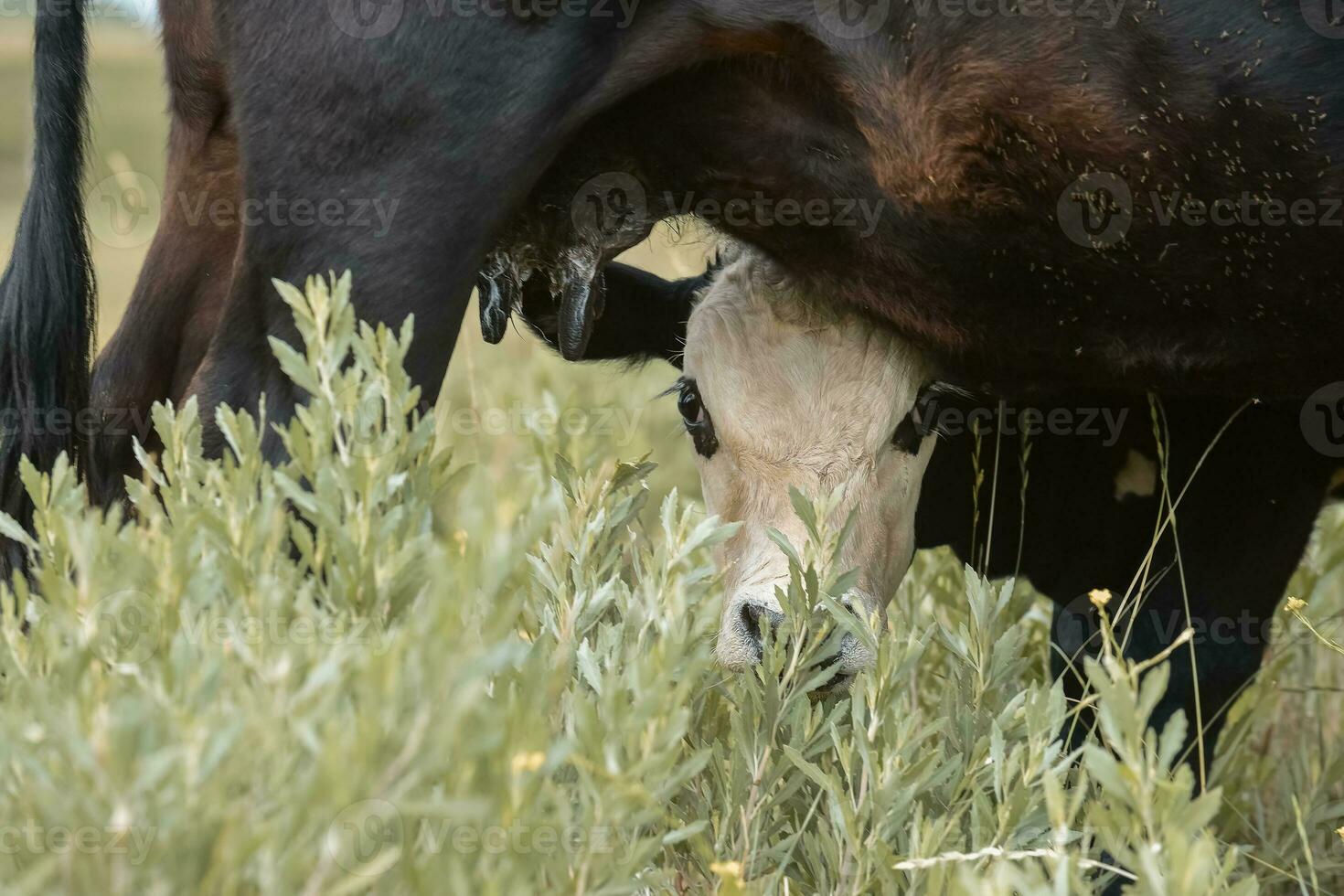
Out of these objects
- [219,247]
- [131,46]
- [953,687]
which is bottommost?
[953,687]

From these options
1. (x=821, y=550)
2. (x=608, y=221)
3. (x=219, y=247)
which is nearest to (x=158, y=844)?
(x=821, y=550)

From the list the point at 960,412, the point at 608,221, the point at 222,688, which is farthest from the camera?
the point at 960,412

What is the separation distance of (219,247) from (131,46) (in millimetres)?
34417

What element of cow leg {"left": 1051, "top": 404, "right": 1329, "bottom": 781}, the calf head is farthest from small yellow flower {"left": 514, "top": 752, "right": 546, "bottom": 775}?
cow leg {"left": 1051, "top": 404, "right": 1329, "bottom": 781}

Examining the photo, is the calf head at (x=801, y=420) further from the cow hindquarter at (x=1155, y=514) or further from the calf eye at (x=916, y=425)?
the cow hindquarter at (x=1155, y=514)

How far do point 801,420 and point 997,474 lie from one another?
623mm

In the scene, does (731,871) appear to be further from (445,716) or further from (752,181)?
(752,181)

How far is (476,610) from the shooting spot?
1.55 meters

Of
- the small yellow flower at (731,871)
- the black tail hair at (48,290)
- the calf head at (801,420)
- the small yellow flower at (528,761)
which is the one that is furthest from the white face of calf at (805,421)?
the small yellow flower at (528,761)

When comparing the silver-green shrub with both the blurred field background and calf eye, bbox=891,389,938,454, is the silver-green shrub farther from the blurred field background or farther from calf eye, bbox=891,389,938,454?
calf eye, bbox=891,389,938,454

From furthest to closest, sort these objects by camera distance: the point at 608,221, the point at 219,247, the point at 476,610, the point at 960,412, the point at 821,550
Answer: the point at 960,412, the point at 219,247, the point at 608,221, the point at 821,550, the point at 476,610

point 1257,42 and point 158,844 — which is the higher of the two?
point 1257,42

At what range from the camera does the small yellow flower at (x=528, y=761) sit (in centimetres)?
119

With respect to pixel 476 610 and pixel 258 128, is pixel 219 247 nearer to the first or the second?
pixel 258 128
